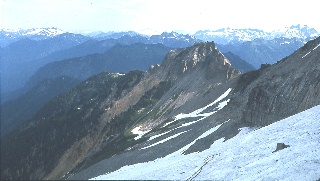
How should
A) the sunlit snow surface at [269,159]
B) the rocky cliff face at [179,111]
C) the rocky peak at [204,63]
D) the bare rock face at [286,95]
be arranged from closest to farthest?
the sunlit snow surface at [269,159], the bare rock face at [286,95], the rocky cliff face at [179,111], the rocky peak at [204,63]

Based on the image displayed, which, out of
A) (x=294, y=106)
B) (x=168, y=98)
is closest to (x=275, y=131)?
(x=294, y=106)

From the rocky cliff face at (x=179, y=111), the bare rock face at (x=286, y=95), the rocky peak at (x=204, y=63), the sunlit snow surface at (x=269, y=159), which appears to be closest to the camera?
the sunlit snow surface at (x=269, y=159)

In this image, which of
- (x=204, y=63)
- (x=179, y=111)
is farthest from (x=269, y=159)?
(x=204, y=63)

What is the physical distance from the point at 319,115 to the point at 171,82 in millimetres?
154654

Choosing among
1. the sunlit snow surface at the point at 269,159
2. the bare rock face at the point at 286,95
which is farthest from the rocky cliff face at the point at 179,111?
the sunlit snow surface at the point at 269,159

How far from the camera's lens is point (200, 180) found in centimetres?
2745

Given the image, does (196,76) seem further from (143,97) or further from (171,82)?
(143,97)

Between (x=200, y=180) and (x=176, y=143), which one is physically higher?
(x=200, y=180)

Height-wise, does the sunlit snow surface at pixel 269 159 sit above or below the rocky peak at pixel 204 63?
above

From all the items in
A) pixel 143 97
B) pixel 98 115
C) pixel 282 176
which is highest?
pixel 282 176

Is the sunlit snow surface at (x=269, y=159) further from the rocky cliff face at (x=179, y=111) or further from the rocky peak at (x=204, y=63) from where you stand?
the rocky peak at (x=204, y=63)

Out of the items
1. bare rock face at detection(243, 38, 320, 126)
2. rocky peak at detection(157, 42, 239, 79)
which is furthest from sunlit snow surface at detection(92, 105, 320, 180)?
rocky peak at detection(157, 42, 239, 79)

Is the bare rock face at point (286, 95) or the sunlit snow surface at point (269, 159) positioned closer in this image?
the sunlit snow surface at point (269, 159)

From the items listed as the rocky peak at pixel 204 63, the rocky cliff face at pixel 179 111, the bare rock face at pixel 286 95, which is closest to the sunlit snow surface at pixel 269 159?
the bare rock face at pixel 286 95
